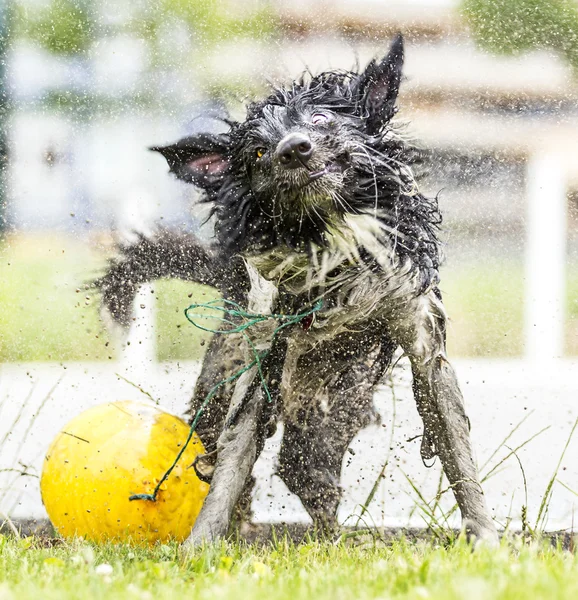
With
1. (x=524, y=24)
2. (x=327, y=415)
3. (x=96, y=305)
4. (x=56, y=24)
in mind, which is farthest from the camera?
(x=56, y=24)

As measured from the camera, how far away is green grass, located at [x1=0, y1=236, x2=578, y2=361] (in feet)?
14.8

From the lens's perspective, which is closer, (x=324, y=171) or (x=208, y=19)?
(x=324, y=171)

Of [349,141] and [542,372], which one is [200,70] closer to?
[542,372]

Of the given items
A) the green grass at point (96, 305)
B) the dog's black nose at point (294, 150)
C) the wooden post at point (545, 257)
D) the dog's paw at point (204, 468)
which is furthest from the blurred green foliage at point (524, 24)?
the dog's paw at point (204, 468)

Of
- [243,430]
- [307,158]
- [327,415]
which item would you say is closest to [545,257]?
[327,415]

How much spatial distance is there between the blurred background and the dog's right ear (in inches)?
51.4

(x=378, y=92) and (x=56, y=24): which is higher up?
(x=56, y=24)

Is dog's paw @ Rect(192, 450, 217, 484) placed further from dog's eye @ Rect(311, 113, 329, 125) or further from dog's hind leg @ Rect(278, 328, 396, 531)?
dog's eye @ Rect(311, 113, 329, 125)

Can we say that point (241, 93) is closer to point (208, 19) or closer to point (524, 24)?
point (524, 24)

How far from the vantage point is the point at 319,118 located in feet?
10.9

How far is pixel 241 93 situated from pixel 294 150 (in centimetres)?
268

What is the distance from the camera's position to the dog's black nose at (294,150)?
3104 millimetres

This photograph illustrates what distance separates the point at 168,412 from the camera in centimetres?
379

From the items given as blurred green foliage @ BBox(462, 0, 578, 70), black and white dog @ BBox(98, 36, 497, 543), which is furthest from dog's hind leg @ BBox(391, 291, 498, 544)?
blurred green foliage @ BBox(462, 0, 578, 70)
